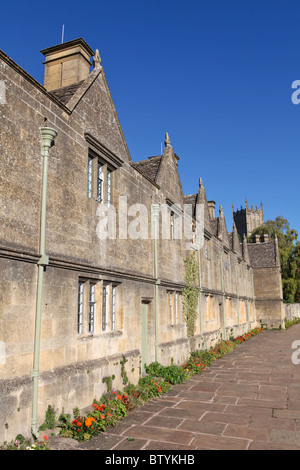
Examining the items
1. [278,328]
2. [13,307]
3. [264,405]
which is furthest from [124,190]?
[278,328]

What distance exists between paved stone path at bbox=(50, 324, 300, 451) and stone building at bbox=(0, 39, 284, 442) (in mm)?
1113

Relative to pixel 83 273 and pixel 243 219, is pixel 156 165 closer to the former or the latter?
pixel 83 273

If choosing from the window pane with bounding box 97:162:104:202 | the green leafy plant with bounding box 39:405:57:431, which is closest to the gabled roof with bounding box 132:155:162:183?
the window pane with bounding box 97:162:104:202

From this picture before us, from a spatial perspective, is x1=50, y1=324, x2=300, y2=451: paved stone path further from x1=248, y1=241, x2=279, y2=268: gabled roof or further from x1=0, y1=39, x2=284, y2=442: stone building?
x1=248, y1=241, x2=279, y2=268: gabled roof

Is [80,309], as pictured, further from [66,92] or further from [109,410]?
[66,92]

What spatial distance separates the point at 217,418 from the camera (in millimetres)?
7656

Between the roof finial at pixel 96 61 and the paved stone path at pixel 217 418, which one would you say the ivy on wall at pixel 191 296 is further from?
the roof finial at pixel 96 61

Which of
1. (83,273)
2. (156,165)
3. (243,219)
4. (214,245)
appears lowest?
(83,273)

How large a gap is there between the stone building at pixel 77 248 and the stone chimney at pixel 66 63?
3cm

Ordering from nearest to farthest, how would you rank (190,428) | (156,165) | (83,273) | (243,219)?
(190,428) → (83,273) → (156,165) → (243,219)

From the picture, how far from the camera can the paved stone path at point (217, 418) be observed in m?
6.13

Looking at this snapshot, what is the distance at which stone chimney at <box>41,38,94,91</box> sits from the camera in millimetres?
9922

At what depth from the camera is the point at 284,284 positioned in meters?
44.3
